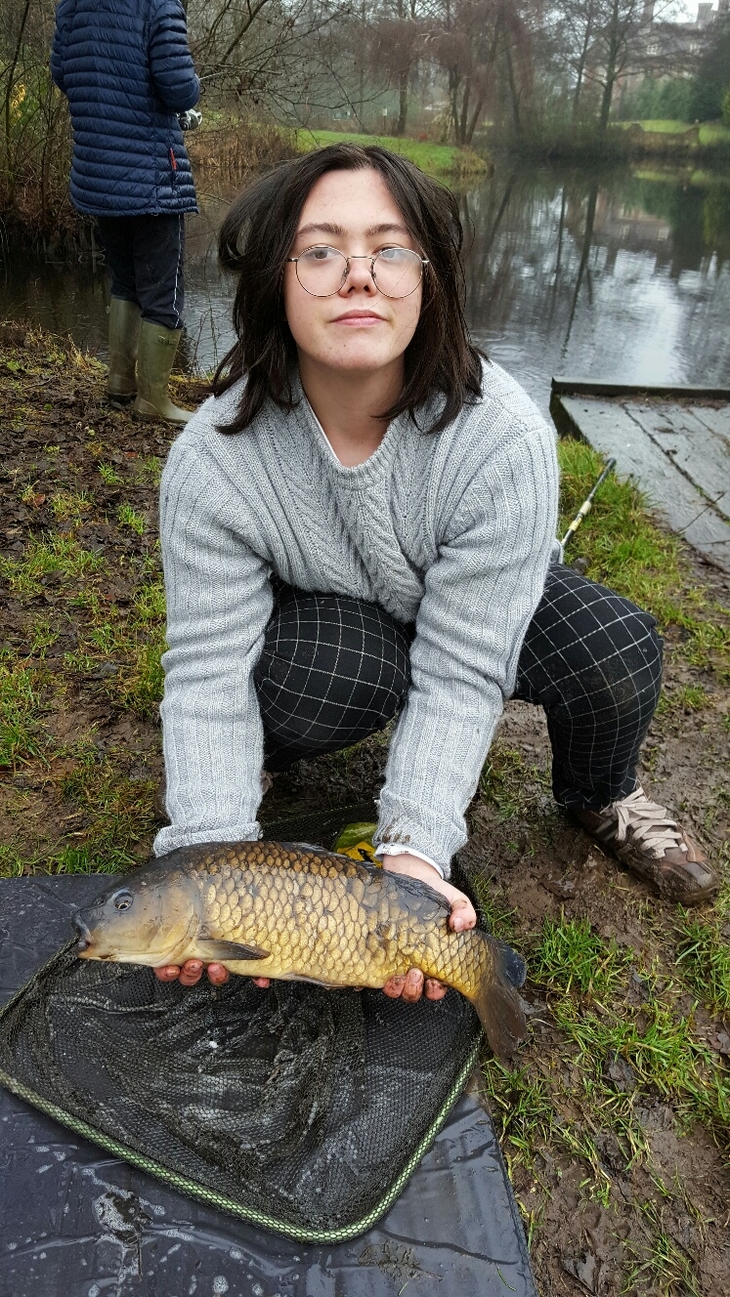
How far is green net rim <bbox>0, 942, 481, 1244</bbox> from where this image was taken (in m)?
1.17

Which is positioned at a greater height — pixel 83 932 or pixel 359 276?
pixel 359 276

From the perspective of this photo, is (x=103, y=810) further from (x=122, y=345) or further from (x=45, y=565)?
(x=122, y=345)

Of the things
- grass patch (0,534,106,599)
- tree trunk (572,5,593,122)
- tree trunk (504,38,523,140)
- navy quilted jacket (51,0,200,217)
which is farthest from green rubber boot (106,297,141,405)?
tree trunk (572,5,593,122)

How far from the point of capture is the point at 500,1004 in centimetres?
134

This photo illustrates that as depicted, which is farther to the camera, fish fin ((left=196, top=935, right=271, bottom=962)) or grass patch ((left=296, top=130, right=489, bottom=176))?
grass patch ((left=296, top=130, right=489, bottom=176))

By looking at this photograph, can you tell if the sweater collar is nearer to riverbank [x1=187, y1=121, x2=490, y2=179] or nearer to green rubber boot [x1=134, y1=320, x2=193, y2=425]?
green rubber boot [x1=134, y1=320, x2=193, y2=425]

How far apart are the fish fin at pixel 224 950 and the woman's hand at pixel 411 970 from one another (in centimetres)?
3

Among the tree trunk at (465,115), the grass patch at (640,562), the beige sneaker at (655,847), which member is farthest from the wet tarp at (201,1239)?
the tree trunk at (465,115)

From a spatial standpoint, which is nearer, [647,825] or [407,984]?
[407,984]

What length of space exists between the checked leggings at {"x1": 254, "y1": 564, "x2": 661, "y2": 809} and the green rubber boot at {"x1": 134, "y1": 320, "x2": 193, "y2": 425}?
270 cm

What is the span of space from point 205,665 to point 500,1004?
26.5 inches

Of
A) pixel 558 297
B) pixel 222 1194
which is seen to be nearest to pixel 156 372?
pixel 222 1194

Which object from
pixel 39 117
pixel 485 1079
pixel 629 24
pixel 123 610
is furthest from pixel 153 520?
pixel 629 24

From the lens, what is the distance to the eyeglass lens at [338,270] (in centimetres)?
129
